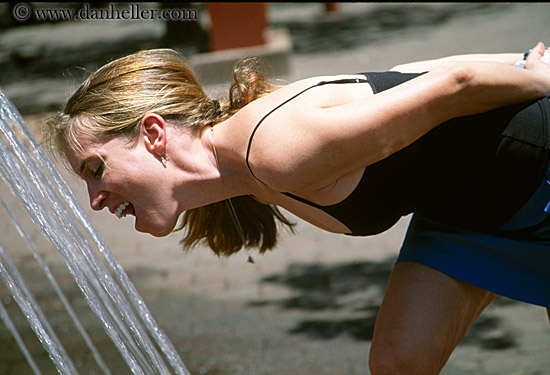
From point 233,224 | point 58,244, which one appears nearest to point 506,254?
point 233,224

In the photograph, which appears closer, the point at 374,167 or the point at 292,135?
the point at 292,135

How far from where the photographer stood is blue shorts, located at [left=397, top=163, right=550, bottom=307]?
7.80ft

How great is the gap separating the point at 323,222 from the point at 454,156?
484mm

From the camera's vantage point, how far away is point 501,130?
2275 millimetres

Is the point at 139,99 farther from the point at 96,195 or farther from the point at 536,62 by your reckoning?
the point at 536,62

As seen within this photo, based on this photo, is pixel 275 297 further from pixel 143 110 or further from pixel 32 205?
pixel 143 110

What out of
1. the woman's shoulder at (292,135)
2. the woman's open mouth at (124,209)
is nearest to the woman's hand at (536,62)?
the woman's shoulder at (292,135)

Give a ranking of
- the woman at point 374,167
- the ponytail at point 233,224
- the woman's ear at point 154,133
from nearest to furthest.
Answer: the woman at point 374,167
the woman's ear at point 154,133
the ponytail at point 233,224

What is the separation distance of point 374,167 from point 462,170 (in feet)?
0.93

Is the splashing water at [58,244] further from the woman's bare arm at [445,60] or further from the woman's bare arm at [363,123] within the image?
the woman's bare arm at [445,60]

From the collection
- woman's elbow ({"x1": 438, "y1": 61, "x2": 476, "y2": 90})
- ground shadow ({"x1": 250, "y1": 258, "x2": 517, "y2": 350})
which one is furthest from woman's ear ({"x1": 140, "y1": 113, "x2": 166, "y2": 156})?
ground shadow ({"x1": 250, "y1": 258, "x2": 517, "y2": 350})

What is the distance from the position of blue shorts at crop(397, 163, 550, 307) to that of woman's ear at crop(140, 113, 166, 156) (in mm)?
895

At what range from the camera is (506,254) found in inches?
94.8

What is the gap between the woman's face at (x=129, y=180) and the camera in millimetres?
2297
